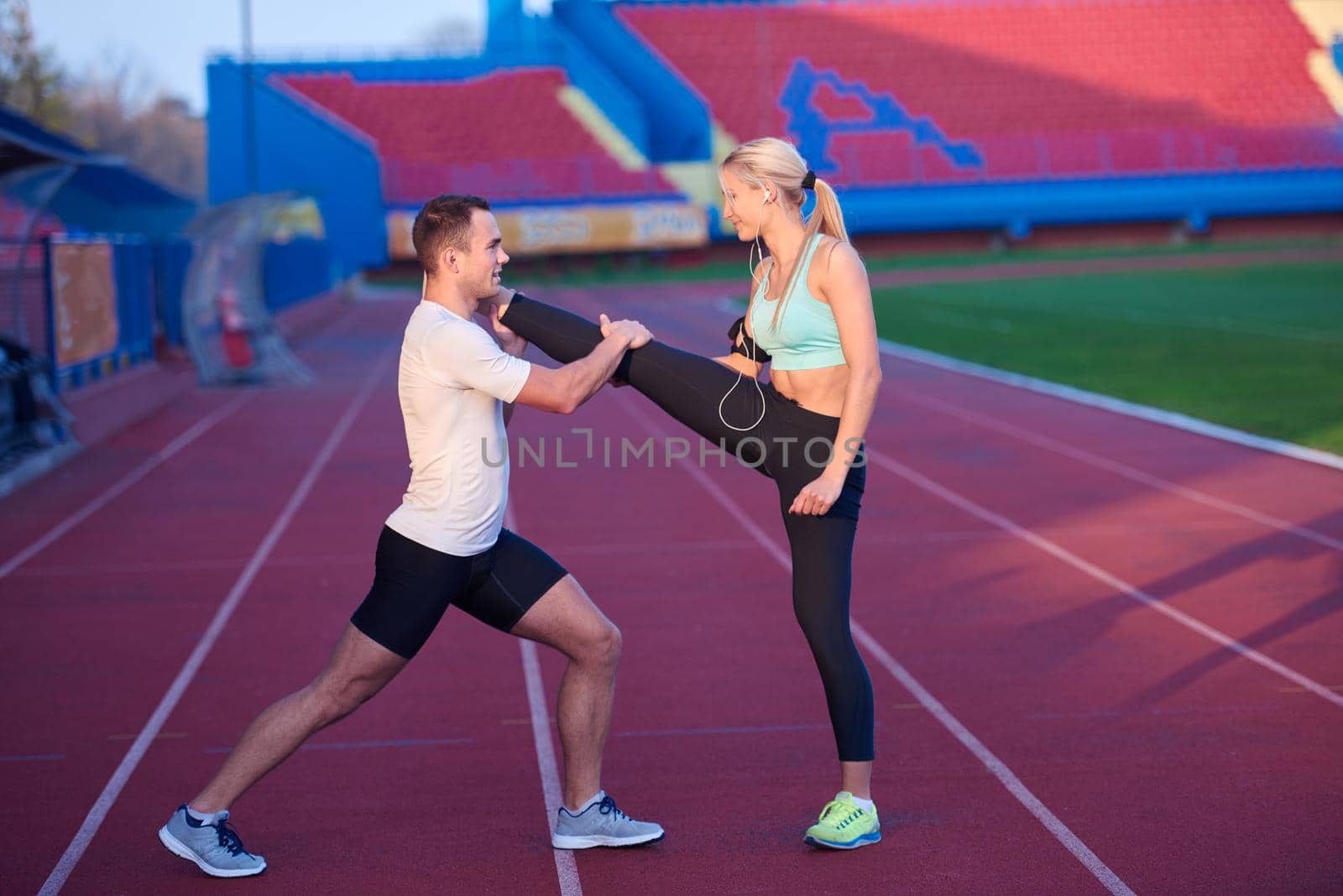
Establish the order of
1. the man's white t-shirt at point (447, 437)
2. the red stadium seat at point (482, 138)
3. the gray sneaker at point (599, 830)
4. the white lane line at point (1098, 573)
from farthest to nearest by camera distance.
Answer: the red stadium seat at point (482, 138) → the white lane line at point (1098, 573) → the gray sneaker at point (599, 830) → the man's white t-shirt at point (447, 437)

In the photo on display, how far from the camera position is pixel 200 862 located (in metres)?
4.13

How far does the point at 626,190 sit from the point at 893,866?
4213 centimetres

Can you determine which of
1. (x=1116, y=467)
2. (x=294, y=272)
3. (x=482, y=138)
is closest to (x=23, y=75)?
(x=294, y=272)

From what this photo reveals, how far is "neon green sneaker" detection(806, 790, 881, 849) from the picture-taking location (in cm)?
428

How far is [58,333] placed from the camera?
13.8 meters

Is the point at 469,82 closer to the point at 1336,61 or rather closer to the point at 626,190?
the point at 626,190

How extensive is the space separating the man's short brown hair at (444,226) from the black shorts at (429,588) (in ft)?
2.54

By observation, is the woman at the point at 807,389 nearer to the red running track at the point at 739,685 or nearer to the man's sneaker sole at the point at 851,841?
the man's sneaker sole at the point at 851,841

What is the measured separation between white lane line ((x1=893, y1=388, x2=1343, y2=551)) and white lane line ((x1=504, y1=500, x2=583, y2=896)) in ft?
15.3

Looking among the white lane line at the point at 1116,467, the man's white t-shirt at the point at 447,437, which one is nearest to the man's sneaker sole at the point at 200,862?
the man's white t-shirt at the point at 447,437

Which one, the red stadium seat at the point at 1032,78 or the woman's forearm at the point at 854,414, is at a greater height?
A: the red stadium seat at the point at 1032,78

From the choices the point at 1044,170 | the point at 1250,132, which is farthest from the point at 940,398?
the point at 1250,132

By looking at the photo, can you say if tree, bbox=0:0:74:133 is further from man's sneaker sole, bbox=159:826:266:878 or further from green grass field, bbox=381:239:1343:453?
man's sneaker sole, bbox=159:826:266:878

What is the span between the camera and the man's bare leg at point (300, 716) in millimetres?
4082
